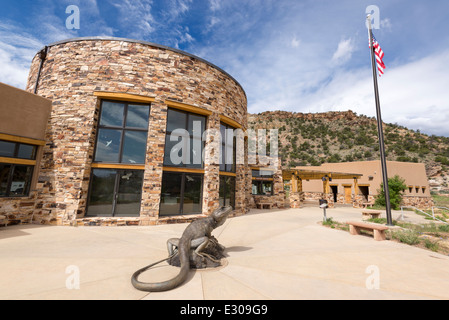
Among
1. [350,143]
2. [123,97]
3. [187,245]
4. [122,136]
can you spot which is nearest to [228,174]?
[122,136]

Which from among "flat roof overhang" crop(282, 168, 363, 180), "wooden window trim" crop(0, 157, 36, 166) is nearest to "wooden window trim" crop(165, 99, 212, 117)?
"wooden window trim" crop(0, 157, 36, 166)

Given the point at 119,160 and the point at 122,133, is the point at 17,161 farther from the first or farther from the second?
the point at 122,133

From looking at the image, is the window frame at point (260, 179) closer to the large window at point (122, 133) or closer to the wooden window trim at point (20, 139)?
the large window at point (122, 133)

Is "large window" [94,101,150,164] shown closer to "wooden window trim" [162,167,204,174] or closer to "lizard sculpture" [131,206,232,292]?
"wooden window trim" [162,167,204,174]

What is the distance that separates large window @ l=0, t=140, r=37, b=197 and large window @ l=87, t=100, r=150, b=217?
223cm

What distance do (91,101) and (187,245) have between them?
7563mm

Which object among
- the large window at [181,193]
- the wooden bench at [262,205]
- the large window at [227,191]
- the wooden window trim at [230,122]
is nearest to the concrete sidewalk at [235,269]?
the large window at [181,193]

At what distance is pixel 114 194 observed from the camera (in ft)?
25.2

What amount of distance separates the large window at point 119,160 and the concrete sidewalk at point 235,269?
5.31 feet

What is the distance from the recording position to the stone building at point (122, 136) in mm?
7410
